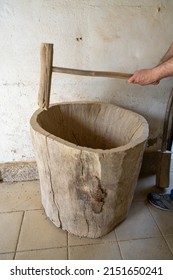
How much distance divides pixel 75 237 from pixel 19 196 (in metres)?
0.49

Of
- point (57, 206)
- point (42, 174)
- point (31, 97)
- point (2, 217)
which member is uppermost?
point (31, 97)

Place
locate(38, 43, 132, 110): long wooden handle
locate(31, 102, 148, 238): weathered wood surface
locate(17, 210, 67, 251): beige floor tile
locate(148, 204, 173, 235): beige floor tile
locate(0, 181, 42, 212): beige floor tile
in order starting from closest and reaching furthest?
locate(31, 102, 148, 238): weathered wood surface, locate(38, 43, 132, 110): long wooden handle, locate(17, 210, 67, 251): beige floor tile, locate(148, 204, 173, 235): beige floor tile, locate(0, 181, 42, 212): beige floor tile

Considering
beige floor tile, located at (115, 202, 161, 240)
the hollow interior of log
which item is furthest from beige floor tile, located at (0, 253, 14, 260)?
the hollow interior of log

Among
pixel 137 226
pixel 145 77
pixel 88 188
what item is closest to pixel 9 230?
pixel 88 188

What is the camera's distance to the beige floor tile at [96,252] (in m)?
1.05

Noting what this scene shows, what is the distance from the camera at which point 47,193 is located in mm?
1141

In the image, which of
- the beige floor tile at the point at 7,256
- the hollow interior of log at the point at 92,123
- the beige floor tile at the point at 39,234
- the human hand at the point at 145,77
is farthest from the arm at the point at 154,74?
the beige floor tile at the point at 7,256

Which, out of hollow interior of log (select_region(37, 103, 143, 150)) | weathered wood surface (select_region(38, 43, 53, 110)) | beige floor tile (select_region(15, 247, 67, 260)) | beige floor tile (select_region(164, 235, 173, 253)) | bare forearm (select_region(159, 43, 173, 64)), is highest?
bare forearm (select_region(159, 43, 173, 64))

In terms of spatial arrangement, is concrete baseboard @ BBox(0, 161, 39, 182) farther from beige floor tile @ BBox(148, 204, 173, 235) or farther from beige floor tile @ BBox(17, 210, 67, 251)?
beige floor tile @ BBox(148, 204, 173, 235)

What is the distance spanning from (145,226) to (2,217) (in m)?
0.80

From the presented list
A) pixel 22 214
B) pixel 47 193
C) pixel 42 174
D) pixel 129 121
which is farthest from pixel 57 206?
pixel 129 121

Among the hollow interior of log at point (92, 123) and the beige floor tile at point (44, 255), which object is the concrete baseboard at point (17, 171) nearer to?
the hollow interior of log at point (92, 123)

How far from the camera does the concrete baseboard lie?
153 cm

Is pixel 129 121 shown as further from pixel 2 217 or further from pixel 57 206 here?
pixel 2 217
